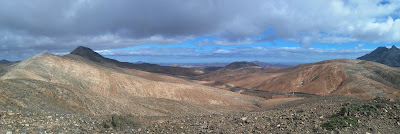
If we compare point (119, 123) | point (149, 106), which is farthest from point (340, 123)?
point (149, 106)

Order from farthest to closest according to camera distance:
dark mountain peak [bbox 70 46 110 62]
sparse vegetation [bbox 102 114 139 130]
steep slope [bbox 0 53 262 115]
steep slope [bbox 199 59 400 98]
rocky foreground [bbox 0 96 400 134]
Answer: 1. dark mountain peak [bbox 70 46 110 62]
2. steep slope [bbox 199 59 400 98]
3. steep slope [bbox 0 53 262 115]
4. sparse vegetation [bbox 102 114 139 130]
5. rocky foreground [bbox 0 96 400 134]

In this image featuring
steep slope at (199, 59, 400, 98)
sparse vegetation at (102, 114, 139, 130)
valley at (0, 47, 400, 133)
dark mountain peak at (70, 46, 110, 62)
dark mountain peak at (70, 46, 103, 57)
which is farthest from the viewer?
dark mountain peak at (70, 46, 103, 57)

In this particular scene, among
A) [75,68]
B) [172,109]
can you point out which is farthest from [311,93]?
[75,68]

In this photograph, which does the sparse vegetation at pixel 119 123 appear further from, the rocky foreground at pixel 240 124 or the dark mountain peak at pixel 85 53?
the dark mountain peak at pixel 85 53

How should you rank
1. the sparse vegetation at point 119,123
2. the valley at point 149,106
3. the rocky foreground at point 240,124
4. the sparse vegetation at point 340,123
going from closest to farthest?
the sparse vegetation at point 340,123 < the rocky foreground at point 240,124 < the valley at point 149,106 < the sparse vegetation at point 119,123

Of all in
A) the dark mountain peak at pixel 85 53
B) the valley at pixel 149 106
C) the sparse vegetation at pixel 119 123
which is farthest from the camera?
the dark mountain peak at pixel 85 53

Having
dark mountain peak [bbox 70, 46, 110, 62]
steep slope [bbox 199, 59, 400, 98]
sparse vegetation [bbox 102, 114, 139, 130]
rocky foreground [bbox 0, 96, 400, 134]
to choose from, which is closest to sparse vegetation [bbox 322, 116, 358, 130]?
rocky foreground [bbox 0, 96, 400, 134]

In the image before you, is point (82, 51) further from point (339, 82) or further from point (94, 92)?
point (339, 82)

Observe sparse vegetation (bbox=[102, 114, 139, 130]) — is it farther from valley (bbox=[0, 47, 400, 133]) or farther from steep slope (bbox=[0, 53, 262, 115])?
steep slope (bbox=[0, 53, 262, 115])

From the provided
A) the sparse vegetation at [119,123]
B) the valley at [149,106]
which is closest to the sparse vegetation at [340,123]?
the valley at [149,106]

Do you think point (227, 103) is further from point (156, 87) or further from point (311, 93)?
point (311, 93)
